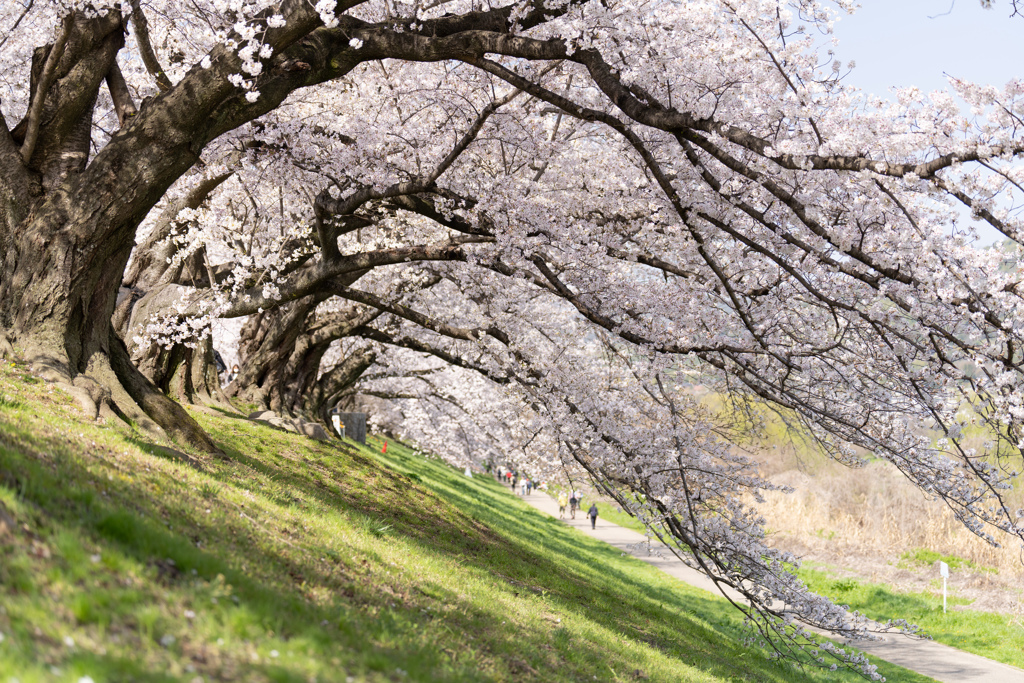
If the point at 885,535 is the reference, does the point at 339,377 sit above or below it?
below

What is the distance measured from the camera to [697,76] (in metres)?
8.00

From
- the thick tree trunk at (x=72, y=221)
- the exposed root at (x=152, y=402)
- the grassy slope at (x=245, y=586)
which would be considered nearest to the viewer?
the grassy slope at (x=245, y=586)

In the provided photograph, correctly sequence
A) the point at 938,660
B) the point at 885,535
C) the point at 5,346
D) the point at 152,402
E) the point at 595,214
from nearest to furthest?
the point at 5,346, the point at 152,402, the point at 595,214, the point at 938,660, the point at 885,535

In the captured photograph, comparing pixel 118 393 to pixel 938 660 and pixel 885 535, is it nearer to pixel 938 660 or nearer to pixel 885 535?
pixel 938 660

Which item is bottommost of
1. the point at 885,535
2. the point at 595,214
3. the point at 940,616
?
the point at 940,616

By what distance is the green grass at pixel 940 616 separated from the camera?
16.4 m

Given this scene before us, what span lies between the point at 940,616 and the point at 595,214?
1563 centimetres

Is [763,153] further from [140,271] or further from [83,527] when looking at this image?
[140,271]

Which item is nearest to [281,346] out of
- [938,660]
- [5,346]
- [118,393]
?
[118,393]

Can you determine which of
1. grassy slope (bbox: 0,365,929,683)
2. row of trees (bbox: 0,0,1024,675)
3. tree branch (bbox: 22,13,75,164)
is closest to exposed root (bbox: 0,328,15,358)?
row of trees (bbox: 0,0,1024,675)

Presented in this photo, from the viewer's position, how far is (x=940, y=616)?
60.8 feet

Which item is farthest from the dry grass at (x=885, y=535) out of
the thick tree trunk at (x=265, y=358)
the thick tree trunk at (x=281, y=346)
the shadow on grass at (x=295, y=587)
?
the shadow on grass at (x=295, y=587)

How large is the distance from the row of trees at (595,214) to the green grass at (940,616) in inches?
326

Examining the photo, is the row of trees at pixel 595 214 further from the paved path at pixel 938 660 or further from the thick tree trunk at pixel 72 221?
the paved path at pixel 938 660
